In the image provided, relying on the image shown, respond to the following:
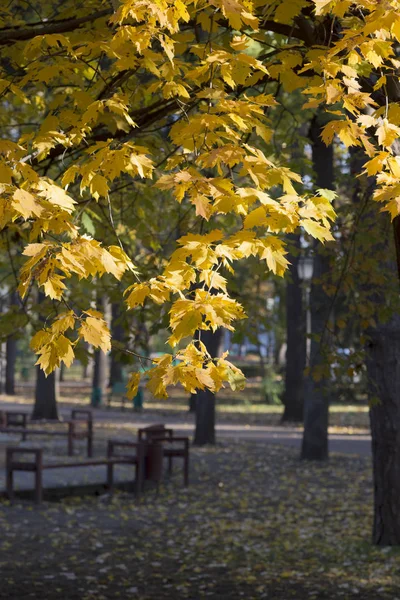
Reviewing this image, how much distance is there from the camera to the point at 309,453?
61.8ft

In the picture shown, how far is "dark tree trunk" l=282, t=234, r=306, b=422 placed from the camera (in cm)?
2548

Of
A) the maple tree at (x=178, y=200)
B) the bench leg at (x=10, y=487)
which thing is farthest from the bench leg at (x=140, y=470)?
the maple tree at (x=178, y=200)

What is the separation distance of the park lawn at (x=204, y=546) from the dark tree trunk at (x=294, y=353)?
9685 millimetres

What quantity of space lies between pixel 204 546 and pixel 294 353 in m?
15.6

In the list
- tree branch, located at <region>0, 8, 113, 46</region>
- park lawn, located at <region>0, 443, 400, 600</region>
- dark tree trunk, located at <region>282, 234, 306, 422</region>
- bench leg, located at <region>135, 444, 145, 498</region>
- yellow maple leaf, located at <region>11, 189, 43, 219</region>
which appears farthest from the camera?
dark tree trunk, located at <region>282, 234, 306, 422</region>

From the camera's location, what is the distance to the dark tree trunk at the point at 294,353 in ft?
83.6

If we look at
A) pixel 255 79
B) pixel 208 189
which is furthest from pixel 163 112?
pixel 208 189

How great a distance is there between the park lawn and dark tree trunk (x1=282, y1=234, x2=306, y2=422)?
9685 mm

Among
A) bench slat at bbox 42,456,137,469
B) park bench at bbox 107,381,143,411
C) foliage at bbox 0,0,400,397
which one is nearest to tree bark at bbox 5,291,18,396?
park bench at bbox 107,381,143,411

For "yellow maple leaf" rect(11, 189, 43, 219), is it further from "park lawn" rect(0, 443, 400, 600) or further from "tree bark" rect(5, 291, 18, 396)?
"tree bark" rect(5, 291, 18, 396)

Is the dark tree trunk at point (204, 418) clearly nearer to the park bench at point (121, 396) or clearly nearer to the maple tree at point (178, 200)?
the park bench at point (121, 396)

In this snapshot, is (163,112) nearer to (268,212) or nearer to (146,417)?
(268,212)

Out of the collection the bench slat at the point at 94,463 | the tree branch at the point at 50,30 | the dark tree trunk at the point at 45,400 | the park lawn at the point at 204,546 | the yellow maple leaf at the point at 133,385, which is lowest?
the park lawn at the point at 204,546

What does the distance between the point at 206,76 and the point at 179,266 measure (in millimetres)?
1333
